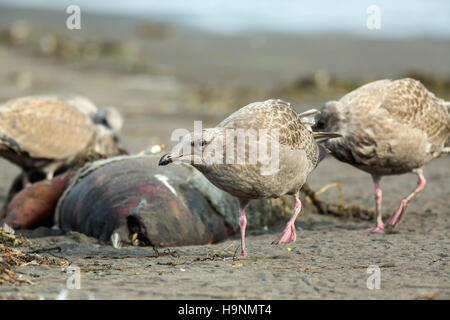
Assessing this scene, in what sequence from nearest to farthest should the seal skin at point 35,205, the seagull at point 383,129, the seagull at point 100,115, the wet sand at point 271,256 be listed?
1. the wet sand at point 271,256
2. the seagull at point 383,129
3. the seal skin at point 35,205
4. the seagull at point 100,115

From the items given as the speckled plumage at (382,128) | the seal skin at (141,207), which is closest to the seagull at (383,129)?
the speckled plumage at (382,128)

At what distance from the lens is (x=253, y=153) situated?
203 inches

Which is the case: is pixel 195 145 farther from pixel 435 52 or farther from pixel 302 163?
pixel 435 52

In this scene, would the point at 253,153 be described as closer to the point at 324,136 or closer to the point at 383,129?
the point at 324,136

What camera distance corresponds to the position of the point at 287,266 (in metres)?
5.12

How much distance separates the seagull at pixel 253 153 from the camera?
5059 millimetres

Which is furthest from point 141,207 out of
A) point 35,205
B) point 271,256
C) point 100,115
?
point 100,115

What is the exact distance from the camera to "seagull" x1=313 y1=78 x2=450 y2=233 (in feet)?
22.4

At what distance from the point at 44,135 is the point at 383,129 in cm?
469

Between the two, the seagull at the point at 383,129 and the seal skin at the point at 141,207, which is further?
the seagull at the point at 383,129

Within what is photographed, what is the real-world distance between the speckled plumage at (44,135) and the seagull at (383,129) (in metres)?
3.75

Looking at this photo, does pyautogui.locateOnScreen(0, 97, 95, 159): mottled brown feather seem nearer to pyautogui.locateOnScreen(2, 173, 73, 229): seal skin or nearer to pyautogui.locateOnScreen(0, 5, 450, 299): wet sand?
pyautogui.locateOnScreen(0, 5, 450, 299): wet sand

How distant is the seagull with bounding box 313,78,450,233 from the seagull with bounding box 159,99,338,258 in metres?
1.10

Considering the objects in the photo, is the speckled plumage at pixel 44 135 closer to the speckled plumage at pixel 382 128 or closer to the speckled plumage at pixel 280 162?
the speckled plumage at pixel 382 128
